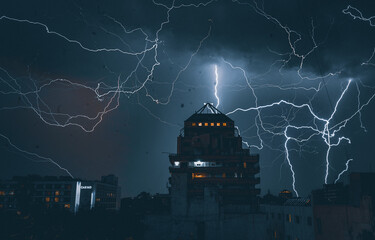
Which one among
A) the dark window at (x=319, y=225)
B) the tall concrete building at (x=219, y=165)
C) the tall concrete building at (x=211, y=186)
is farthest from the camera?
the tall concrete building at (x=219, y=165)

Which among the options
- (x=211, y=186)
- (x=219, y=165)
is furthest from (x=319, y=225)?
(x=219, y=165)

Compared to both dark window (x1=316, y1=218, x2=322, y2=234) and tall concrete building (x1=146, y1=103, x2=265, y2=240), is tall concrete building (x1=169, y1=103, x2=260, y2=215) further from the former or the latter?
dark window (x1=316, y1=218, x2=322, y2=234)

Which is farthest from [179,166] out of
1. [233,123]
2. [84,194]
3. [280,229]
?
[84,194]

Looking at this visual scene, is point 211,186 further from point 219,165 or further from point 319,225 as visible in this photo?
point 319,225

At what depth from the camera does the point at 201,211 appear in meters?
36.8

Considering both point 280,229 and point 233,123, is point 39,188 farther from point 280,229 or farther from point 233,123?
point 280,229

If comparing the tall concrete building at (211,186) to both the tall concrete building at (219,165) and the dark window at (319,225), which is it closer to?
the tall concrete building at (219,165)

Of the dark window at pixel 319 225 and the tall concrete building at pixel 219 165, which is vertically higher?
the tall concrete building at pixel 219 165

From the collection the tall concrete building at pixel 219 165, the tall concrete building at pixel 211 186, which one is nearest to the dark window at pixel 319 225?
the tall concrete building at pixel 211 186

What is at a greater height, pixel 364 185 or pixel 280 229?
pixel 364 185

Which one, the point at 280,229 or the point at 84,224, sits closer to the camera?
the point at 84,224

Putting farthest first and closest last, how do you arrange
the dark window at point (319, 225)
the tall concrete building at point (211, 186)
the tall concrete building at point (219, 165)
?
the tall concrete building at point (219, 165) < the tall concrete building at point (211, 186) < the dark window at point (319, 225)

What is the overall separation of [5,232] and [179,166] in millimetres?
35061

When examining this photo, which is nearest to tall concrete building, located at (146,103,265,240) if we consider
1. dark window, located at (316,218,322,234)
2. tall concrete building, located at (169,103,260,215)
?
tall concrete building, located at (169,103,260,215)
